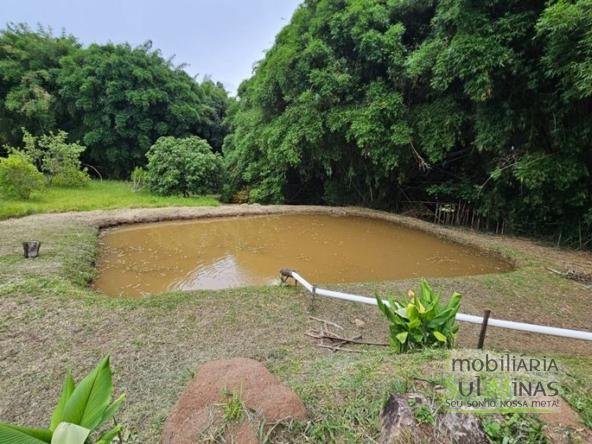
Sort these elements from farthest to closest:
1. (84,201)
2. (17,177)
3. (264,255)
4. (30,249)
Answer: (84,201) < (17,177) < (264,255) < (30,249)

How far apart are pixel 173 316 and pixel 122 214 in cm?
589

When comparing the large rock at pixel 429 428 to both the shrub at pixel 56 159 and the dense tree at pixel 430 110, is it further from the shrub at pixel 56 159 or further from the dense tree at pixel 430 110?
the shrub at pixel 56 159

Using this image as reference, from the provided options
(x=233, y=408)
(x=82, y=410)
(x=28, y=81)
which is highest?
(x=28, y=81)

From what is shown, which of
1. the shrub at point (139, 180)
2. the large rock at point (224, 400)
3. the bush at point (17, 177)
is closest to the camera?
the large rock at point (224, 400)

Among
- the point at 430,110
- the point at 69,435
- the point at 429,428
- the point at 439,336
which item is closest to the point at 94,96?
the point at 430,110

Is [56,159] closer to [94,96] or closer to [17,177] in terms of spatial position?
[17,177]

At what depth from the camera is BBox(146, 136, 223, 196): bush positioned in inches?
482

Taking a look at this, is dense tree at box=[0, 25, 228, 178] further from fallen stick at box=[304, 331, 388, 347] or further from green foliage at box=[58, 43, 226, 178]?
fallen stick at box=[304, 331, 388, 347]

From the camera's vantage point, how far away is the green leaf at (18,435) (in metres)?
0.94

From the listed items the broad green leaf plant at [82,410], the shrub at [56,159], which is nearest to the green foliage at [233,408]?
the broad green leaf plant at [82,410]

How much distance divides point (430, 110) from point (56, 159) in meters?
12.6

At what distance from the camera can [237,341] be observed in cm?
297

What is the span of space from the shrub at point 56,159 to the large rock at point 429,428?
14.4 metres

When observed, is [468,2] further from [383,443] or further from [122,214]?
[122,214]
